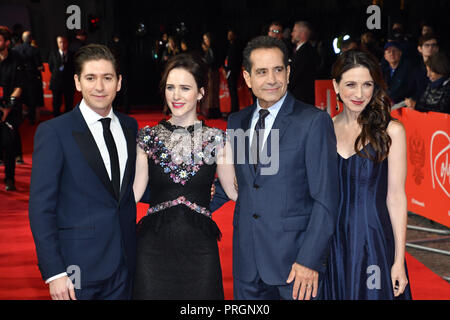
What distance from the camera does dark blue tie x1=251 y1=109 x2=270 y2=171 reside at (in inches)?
111

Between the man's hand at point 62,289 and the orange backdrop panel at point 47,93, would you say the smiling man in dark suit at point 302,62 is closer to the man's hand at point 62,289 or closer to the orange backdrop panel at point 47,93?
the man's hand at point 62,289

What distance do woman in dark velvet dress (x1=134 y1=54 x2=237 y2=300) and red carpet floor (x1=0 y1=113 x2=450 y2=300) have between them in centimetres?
181

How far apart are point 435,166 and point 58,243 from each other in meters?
4.47

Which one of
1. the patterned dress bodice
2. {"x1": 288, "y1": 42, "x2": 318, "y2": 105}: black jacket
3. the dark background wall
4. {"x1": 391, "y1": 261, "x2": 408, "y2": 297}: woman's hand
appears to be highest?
the dark background wall

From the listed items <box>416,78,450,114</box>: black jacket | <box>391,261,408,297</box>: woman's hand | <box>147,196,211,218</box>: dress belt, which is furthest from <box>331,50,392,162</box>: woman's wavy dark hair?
<box>416,78,450,114</box>: black jacket

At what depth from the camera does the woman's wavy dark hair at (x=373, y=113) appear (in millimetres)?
3090

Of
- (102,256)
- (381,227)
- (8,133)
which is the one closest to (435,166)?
(381,227)

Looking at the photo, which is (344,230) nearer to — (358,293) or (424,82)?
(358,293)

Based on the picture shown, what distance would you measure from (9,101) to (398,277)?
6.47 m

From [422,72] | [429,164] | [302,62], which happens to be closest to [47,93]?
[302,62]

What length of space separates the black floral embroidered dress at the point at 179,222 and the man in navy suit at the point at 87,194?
106 mm

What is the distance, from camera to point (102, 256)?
2.74 metres

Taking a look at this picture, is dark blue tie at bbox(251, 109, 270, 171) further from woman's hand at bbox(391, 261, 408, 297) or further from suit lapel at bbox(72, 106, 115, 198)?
woman's hand at bbox(391, 261, 408, 297)

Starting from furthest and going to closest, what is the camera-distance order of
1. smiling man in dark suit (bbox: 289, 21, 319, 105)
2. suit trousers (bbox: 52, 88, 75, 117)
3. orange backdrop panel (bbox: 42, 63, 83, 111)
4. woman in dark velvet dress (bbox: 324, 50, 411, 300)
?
orange backdrop panel (bbox: 42, 63, 83, 111) → suit trousers (bbox: 52, 88, 75, 117) → smiling man in dark suit (bbox: 289, 21, 319, 105) → woman in dark velvet dress (bbox: 324, 50, 411, 300)
